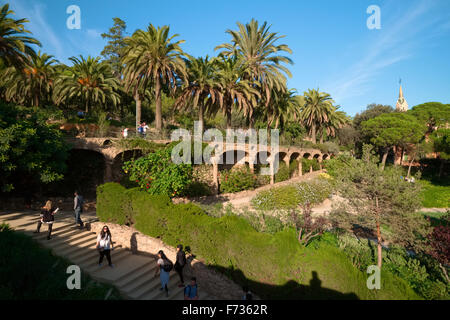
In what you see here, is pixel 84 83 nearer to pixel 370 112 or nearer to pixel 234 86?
pixel 234 86

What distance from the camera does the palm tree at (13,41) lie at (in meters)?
15.2

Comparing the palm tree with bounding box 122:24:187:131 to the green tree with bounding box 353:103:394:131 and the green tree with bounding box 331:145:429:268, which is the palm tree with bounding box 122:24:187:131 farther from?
the green tree with bounding box 353:103:394:131

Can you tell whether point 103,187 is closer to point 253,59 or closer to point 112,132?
point 112,132

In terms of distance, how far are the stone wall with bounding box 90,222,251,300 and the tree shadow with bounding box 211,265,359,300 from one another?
44 centimetres

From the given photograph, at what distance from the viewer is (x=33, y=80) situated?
74.1 feet

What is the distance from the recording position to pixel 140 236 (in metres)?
9.87

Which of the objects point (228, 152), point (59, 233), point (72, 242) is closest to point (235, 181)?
point (228, 152)

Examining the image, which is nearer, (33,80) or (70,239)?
(70,239)

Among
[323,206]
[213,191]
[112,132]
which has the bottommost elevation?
[323,206]

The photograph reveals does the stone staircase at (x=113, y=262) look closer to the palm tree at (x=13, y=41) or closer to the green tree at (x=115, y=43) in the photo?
the palm tree at (x=13, y=41)

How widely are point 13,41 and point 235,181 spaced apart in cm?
1932

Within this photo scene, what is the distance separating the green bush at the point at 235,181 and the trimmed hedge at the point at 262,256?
34.3ft

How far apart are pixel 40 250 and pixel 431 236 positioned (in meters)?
14.2
